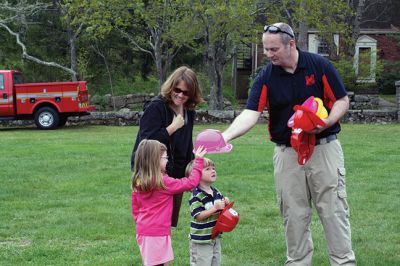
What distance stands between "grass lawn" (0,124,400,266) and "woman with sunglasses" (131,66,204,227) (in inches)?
42.3

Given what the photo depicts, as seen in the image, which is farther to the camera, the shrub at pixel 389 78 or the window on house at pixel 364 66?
the shrub at pixel 389 78

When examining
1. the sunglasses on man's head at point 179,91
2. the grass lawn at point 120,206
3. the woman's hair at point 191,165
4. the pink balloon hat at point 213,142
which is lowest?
the grass lawn at point 120,206

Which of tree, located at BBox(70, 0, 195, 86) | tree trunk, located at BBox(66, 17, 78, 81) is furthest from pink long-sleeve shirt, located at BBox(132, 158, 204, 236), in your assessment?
tree trunk, located at BBox(66, 17, 78, 81)

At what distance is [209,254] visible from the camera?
4.25 meters

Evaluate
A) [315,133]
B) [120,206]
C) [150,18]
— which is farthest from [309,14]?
[315,133]

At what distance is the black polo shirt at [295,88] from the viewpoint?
14.0 ft

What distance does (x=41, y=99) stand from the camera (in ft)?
56.6

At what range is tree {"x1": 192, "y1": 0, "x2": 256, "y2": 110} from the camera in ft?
59.1

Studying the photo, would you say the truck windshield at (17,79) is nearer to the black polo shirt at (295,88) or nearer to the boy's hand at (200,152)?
the black polo shirt at (295,88)

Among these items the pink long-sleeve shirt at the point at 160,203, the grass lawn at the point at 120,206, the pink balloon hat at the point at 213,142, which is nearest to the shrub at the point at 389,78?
the grass lawn at the point at 120,206

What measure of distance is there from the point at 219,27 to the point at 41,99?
5407mm

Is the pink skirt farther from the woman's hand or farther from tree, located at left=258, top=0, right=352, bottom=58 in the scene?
tree, located at left=258, top=0, right=352, bottom=58

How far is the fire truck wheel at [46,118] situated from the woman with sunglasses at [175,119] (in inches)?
529

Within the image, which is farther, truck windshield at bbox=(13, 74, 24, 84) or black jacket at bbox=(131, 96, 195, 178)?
truck windshield at bbox=(13, 74, 24, 84)
